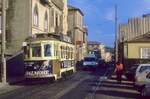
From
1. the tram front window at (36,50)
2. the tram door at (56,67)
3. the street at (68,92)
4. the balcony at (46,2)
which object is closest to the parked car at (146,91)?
the street at (68,92)

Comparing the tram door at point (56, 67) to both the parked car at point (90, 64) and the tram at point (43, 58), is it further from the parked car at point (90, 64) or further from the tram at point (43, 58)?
the parked car at point (90, 64)

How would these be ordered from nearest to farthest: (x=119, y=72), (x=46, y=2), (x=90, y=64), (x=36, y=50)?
(x=36, y=50) < (x=119, y=72) < (x=46, y=2) < (x=90, y=64)

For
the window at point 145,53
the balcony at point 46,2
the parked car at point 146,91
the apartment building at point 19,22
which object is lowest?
the parked car at point 146,91

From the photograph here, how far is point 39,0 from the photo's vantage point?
61750 millimetres

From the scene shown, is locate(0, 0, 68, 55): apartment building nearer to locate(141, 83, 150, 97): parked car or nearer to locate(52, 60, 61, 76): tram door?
locate(52, 60, 61, 76): tram door

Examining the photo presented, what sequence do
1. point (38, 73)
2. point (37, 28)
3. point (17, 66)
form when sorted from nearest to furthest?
point (38, 73), point (17, 66), point (37, 28)

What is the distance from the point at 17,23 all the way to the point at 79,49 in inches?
2059

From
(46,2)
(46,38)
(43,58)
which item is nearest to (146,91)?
(43,58)

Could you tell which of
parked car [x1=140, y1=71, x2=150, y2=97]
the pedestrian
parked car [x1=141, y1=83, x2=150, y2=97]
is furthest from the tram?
parked car [x1=141, y1=83, x2=150, y2=97]

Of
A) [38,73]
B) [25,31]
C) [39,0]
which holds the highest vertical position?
[39,0]

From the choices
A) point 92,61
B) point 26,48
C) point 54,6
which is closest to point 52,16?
point 54,6

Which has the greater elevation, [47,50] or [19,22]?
[19,22]

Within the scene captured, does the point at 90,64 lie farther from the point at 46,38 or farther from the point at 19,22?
the point at 46,38

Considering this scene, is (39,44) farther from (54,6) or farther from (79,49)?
(79,49)
